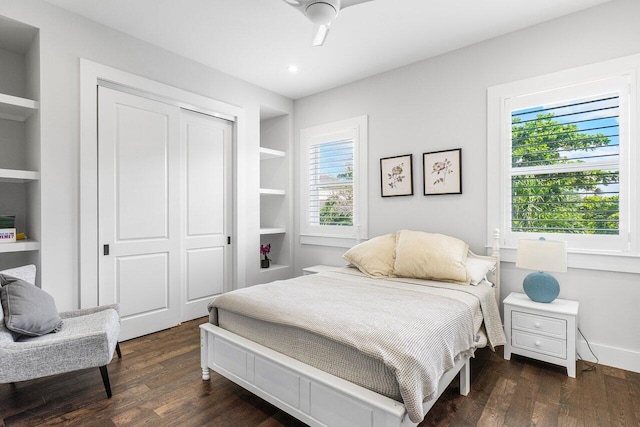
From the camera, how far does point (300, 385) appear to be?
174 centimetres

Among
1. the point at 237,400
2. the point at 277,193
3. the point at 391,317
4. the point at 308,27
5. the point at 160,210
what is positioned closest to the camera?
the point at 391,317

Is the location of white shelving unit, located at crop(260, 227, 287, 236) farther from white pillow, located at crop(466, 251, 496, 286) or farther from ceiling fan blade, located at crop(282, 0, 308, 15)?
Answer: ceiling fan blade, located at crop(282, 0, 308, 15)

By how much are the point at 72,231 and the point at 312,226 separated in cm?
264

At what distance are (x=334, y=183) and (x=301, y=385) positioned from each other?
113 inches

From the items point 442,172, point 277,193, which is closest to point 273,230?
point 277,193

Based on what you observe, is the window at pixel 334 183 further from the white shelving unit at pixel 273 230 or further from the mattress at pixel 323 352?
the mattress at pixel 323 352

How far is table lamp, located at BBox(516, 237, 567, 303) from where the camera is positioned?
8.00ft

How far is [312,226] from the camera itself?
14.8 feet

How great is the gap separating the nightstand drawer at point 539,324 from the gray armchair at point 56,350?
2912 millimetres

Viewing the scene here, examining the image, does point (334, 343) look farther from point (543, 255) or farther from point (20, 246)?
point (20, 246)

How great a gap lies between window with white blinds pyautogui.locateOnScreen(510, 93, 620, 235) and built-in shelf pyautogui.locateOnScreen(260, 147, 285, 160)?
279 centimetres

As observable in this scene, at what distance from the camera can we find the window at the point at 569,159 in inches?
97.4

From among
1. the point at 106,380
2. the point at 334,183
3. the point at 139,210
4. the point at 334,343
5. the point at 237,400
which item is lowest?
the point at 237,400

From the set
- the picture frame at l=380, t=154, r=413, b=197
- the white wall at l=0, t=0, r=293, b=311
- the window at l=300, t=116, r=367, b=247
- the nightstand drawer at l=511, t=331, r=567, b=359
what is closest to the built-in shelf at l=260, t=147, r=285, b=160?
the window at l=300, t=116, r=367, b=247
